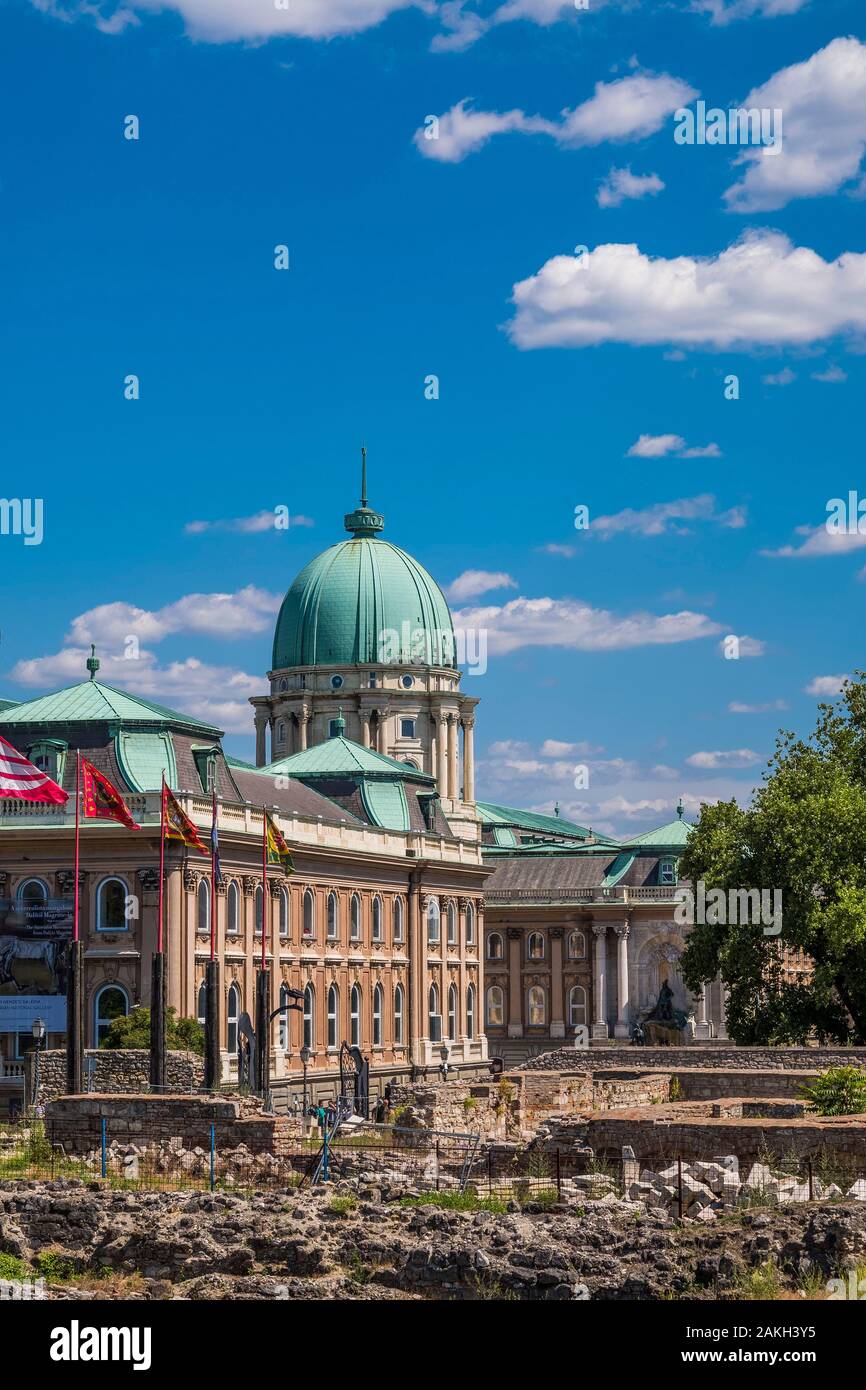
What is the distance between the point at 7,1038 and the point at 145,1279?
48400mm

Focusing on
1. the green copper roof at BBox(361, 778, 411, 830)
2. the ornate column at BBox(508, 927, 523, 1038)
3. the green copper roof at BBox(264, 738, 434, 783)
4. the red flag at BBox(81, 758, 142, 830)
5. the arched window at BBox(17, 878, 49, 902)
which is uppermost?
the green copper roof at BBox(264, 738, 434, 783)

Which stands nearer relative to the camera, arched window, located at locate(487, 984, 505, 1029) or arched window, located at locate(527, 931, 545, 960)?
arched window, located at locate(487, 984, 505, 1029)

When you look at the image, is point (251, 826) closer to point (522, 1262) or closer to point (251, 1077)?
point (251, 1077)

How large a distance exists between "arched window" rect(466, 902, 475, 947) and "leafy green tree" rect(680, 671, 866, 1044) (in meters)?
31.2

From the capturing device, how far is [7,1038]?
252ft

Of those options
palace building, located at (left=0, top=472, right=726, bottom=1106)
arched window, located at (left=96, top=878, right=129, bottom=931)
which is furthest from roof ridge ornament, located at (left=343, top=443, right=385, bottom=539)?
arched window, located at (left=96, top=878, right=129, bottom=931)

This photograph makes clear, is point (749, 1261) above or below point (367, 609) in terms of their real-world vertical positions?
below

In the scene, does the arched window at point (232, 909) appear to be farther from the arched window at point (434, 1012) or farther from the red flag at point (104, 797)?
the arched window at point (434, 1012)

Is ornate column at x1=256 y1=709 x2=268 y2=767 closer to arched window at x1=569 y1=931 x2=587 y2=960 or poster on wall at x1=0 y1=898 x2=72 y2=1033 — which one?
arched window at x1=569 y1=931 x2=587 y2=960

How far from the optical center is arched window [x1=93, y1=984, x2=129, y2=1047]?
7738cm

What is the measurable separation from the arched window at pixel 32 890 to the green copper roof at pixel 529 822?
243 feet

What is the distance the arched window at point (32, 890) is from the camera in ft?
259

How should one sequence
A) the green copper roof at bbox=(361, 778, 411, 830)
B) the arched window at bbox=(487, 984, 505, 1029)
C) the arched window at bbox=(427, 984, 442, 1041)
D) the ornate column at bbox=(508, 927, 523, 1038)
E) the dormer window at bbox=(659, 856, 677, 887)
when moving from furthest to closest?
the ornate column at bbox=(508, 927, 523, 1038) → the arched window at bbox=(487, 984, 505, 1029) → the dormer window at bbox=(659, 856, 677, 887) → the green copper roof at bbox=(361, 778, 411, 830) → the arched window at bbox=(427, 984, 442, 1041)
